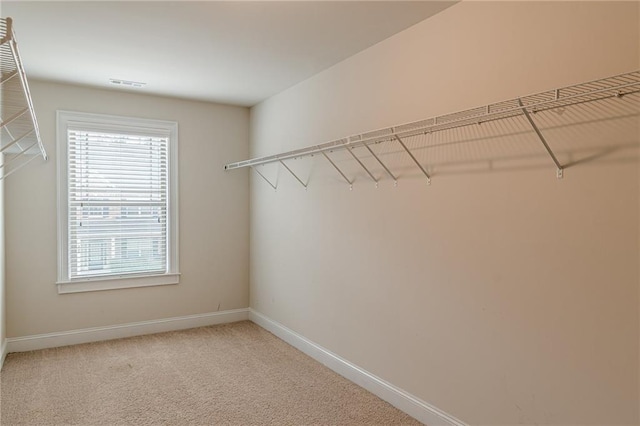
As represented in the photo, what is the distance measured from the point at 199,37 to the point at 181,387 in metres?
2.43

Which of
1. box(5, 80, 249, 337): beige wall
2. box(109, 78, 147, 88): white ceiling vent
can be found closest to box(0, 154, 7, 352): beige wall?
box(5, 80, 249, 337): beige wall

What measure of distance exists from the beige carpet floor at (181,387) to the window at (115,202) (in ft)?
2.33

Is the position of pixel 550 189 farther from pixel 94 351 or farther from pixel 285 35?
pixel 94 351

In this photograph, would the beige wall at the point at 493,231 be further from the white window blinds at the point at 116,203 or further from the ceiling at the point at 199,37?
the white window blinds at the point at 116,203

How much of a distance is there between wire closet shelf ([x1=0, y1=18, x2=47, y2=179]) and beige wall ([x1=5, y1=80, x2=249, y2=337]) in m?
0.45

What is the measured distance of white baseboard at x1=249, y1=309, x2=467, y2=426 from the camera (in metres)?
2.57

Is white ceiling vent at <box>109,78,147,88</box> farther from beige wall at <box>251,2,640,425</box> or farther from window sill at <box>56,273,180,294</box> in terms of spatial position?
window sill at <box>56,273,180,294</box>

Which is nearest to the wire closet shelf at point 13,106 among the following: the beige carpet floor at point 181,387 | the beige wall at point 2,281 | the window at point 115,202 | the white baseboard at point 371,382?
the beige wall at point 2,281

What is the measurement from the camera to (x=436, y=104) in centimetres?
255

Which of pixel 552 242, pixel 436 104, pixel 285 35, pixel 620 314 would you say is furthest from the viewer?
pixel 285 35

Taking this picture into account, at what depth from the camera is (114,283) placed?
14.1 feet

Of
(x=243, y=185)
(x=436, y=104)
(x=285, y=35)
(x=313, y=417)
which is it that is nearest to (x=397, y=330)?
(x=313, y=417)

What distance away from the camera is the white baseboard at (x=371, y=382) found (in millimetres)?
2574

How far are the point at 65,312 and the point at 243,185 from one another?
214 cm
